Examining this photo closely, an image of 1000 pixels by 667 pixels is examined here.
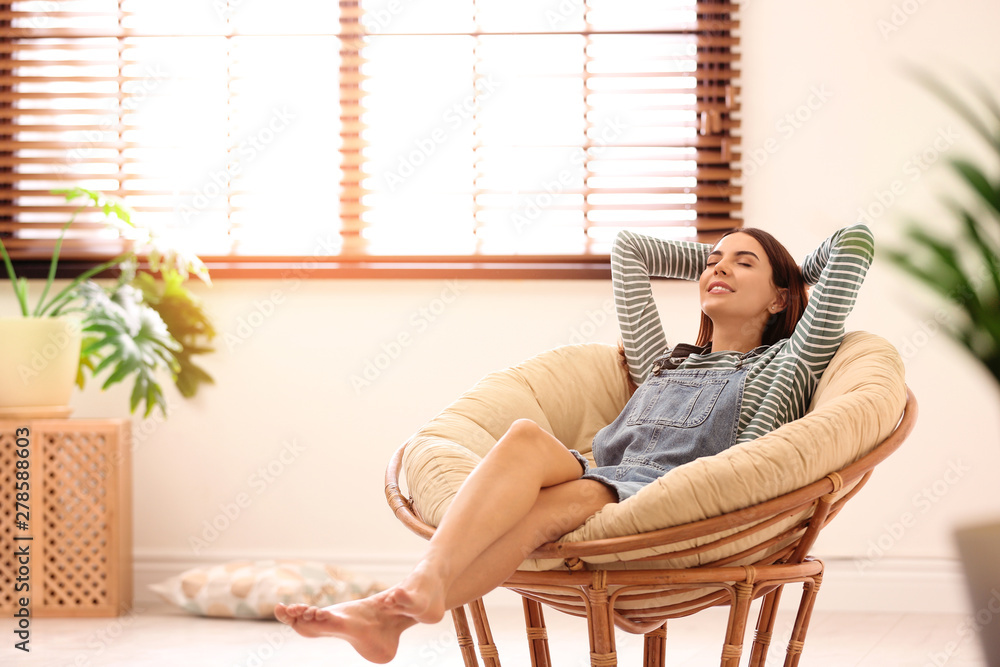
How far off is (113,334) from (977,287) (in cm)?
217

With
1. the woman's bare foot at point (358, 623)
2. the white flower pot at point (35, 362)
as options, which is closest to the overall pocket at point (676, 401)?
the woman's bare foot at point (358, 623)

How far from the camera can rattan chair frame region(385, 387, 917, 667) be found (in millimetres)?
1205

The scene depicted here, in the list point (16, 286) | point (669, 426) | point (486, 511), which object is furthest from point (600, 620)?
point (16, 286)

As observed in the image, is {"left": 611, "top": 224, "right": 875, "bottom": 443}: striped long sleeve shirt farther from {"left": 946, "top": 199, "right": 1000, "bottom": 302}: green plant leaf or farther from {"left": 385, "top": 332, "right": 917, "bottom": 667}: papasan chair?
{"left": 946, "top": 199, "right": 1000, "bottom": 302}: green plant leaf

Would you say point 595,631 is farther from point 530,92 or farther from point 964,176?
point 530,92

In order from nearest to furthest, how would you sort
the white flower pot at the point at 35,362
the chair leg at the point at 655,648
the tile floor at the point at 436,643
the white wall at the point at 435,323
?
the chair leg at the point at 655,648, the tile floor at the point at 436,643, the white flower pot at the point at 35,362, the white wall at the point at 435,323

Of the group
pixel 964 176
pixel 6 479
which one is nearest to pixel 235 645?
pixel 6 479

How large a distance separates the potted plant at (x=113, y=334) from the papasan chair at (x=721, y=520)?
51.4 inches

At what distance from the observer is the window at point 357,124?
9.04 ft

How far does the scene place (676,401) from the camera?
161cm

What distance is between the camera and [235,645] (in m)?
2.16

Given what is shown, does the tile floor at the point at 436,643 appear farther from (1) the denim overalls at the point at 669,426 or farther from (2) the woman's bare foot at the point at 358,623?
(2) the woman's bare foot at the point at 358,623

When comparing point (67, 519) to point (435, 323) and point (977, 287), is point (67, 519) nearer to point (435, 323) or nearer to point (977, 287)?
point (435, 323)

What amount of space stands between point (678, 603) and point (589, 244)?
160 cm
